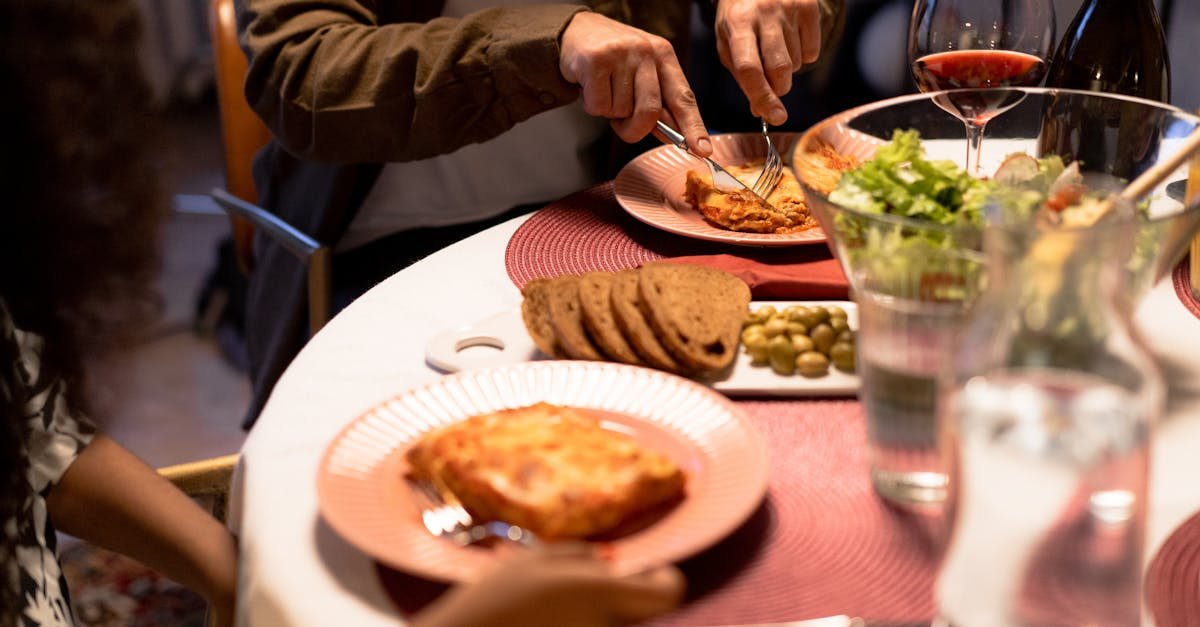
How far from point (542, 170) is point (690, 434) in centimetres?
122

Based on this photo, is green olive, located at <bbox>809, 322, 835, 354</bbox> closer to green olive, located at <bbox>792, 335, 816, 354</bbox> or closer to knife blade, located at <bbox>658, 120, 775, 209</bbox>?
green olive, located at <bbox>792, 335, 816, 354</bbox>

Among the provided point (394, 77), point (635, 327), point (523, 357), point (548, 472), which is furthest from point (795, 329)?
point (394, 77)

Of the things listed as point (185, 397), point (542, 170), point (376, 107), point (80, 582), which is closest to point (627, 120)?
point (376, 107)

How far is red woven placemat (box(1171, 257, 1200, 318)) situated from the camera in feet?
3.86

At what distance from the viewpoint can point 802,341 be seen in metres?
1.03

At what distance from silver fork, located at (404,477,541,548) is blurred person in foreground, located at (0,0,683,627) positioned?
0.06 meters

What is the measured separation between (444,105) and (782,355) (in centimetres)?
82

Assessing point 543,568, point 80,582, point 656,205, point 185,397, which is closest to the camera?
point 543,568

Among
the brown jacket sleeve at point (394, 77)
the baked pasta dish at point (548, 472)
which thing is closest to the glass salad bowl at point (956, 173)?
the baked pasta dish at point (548, 472)

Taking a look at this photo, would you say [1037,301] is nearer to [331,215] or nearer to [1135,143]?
[1135,143]

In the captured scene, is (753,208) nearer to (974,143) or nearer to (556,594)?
(974,143)

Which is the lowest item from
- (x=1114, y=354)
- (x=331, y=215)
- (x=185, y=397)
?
(x=185, y=397)

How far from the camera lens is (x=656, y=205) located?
1.50 meters

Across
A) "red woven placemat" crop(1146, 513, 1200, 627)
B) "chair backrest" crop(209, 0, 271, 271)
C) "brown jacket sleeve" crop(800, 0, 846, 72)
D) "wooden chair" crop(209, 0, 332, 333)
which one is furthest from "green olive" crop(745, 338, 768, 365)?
"chair backrest" crop(209, 0, 271, 271)
